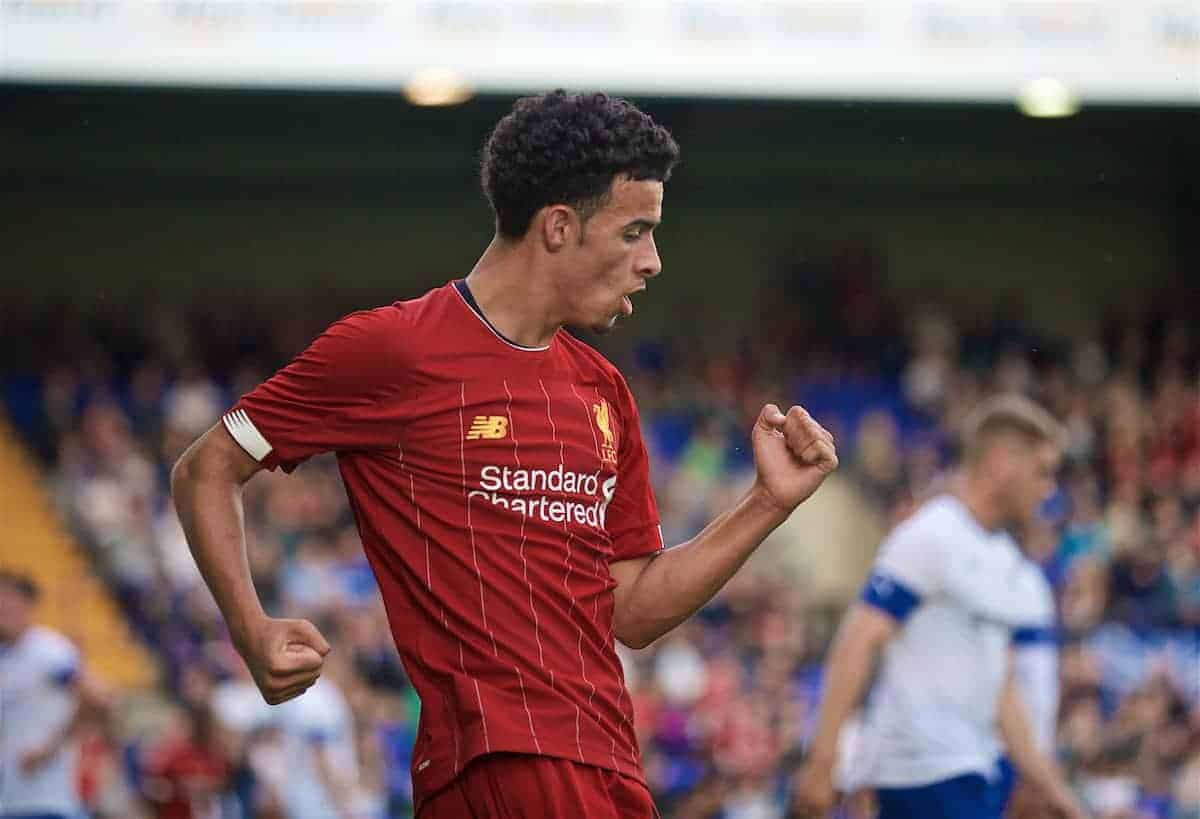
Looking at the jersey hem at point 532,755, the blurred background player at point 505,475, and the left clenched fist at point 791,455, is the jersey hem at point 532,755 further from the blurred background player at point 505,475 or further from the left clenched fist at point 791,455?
the left clenched fist at point 791,455

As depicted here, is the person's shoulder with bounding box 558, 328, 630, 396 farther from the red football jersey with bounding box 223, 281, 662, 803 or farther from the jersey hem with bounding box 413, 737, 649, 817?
the jersey hem with bounding box 413, 737, 649, 817

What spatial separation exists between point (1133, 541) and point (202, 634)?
23.3 ft

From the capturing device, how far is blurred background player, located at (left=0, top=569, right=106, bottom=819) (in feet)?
28.9

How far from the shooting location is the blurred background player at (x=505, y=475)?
3.55 meters

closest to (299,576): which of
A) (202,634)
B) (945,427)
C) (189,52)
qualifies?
(202,634)

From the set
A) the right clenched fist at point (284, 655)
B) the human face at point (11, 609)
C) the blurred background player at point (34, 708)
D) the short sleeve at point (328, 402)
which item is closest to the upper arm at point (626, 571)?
the short sleeve at point (328, 402)

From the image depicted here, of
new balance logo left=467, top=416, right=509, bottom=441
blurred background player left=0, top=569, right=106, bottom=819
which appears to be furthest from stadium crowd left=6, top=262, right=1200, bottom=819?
new balance logo left=467, top=416, right=509, bottom=441

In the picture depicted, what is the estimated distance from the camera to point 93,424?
14.7 metres

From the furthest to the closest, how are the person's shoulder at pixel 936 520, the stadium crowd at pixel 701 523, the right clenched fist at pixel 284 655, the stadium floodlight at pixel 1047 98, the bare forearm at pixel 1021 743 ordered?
the stadium floodlight at pixel 1047 98, the stadium crowd at pixel 701 523, the bare forearm at pixel 1021 743, the person's shoulder at pixel 936 520, the right clenched fist at pixel 284 655

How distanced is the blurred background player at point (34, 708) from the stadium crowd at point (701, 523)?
1.71 feet

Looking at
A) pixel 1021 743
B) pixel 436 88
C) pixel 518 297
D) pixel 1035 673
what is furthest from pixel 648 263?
pixel 436 88

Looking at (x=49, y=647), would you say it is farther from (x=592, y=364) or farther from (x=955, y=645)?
(x=592, y=364)

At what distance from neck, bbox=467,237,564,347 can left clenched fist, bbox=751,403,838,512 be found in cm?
48

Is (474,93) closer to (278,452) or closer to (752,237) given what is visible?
(752,237)
